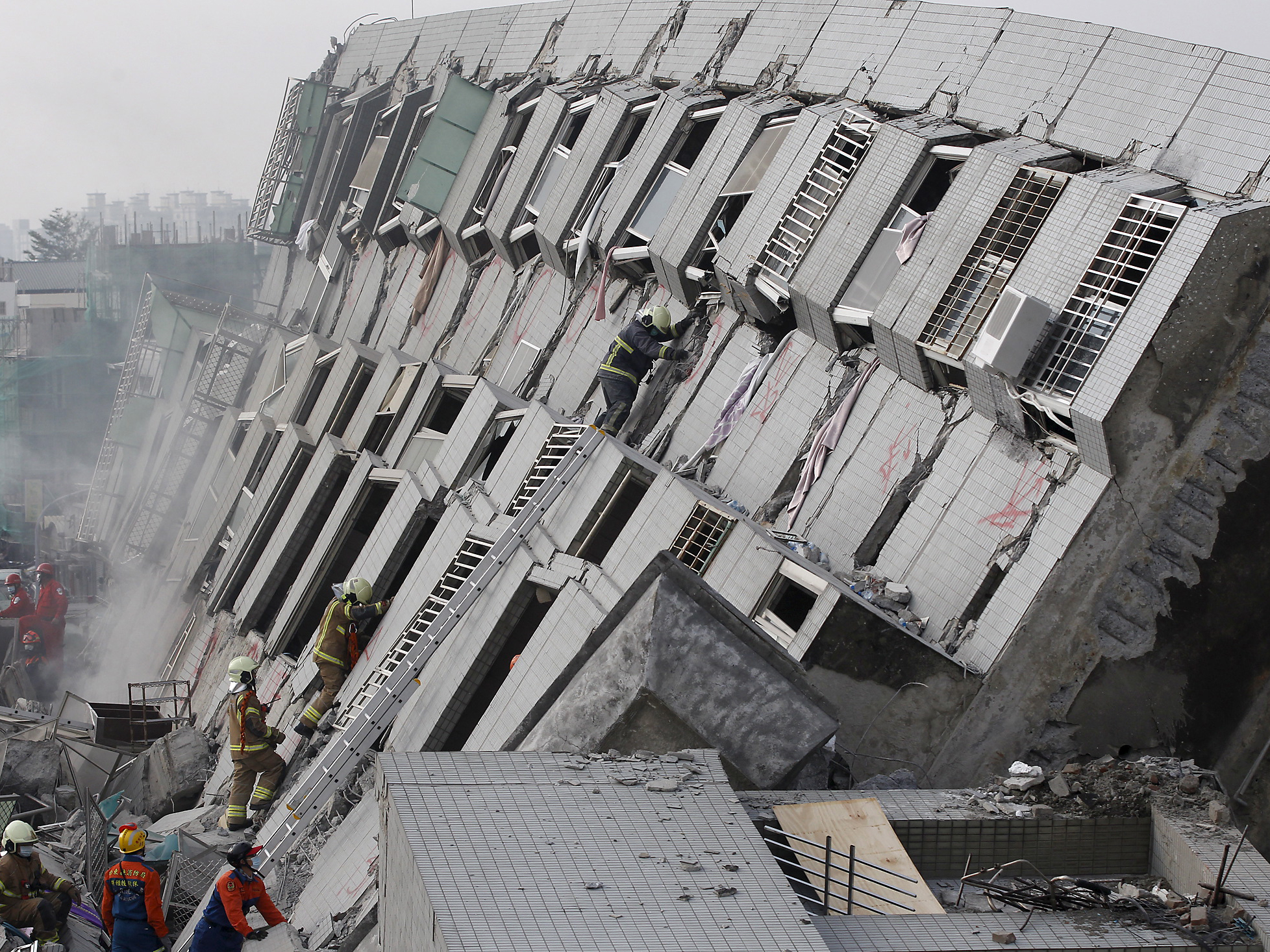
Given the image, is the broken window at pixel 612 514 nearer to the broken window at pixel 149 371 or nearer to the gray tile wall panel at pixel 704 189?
the gray tile wall panel at pixel 704 189

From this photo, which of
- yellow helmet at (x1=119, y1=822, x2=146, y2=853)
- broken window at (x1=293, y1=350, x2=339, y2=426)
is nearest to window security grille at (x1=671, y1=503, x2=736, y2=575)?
yellow helmet at (x1=119, y1=822, x2=146, y2=853)

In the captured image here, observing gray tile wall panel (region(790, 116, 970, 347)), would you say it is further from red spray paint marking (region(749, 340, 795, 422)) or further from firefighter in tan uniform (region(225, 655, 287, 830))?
firefighter in tan uniform (region(225, 655, 287, 830))


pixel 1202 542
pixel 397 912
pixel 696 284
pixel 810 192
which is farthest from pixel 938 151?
pixel 397 912

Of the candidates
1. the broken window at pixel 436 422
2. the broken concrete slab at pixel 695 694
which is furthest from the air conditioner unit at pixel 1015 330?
the broken window at pixel 436 422

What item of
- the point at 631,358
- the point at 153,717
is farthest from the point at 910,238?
the point at 153,717

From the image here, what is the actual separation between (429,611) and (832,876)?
5885 millimetres

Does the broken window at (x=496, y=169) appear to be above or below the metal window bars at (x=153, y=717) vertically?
above

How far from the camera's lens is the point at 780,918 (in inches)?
220

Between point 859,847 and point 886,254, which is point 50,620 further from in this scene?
point 859,847

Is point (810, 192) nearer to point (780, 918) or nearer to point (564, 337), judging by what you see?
point (564, 337)

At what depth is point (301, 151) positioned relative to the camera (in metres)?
28.8

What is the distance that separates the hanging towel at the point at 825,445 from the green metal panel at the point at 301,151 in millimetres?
20801

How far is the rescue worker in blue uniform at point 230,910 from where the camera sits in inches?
339

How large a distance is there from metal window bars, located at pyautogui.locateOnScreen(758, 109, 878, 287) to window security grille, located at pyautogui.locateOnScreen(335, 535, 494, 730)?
154 inches
